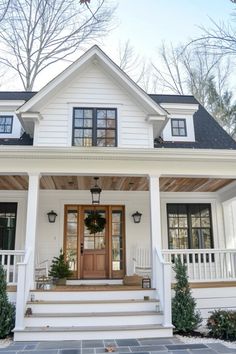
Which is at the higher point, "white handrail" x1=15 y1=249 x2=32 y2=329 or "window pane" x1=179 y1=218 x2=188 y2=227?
"window pane" x1=179 y1=218 x2=188 y2=227

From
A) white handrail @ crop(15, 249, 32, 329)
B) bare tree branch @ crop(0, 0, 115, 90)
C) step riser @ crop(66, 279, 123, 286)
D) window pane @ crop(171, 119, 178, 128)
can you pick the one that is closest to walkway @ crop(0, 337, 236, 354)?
white handrail @ crop(15, 249, 32, 329)

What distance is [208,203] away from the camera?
31.2 feet

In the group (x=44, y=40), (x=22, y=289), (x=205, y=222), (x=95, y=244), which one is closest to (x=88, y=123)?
(x=95, y=244)

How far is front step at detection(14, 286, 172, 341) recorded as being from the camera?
544 centimetres

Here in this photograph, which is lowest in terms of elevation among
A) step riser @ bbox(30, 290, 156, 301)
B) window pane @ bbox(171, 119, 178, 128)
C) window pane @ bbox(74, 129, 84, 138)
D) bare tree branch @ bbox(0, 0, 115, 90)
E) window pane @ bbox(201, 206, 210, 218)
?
step riser @ bbox(30, 290, 156, 301)

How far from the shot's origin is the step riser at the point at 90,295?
244 inches

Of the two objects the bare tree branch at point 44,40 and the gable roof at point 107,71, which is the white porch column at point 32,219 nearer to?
the gable roof at point 107,71

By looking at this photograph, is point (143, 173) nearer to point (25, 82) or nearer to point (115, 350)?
point (115, 350)

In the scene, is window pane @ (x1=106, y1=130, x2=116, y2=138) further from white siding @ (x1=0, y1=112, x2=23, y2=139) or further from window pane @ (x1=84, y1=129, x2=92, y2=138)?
white siding @ (x1=0, y1=112, x2=23, y2=139)

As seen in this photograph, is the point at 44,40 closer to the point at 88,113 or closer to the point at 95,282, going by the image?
the point at 88,113

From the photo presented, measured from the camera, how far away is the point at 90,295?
250 inches

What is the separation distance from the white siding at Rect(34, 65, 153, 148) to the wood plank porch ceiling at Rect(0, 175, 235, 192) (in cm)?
90

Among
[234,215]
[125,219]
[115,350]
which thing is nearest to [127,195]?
[125,219]

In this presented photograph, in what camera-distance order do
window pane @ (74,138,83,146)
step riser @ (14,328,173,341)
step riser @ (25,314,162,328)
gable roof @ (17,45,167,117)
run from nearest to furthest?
step riser @ (14,328,173,341) → step riser @ (25,314,162,328) → gable roof @ (17,45,167,117) → window pane @ (74,138,83,146)
